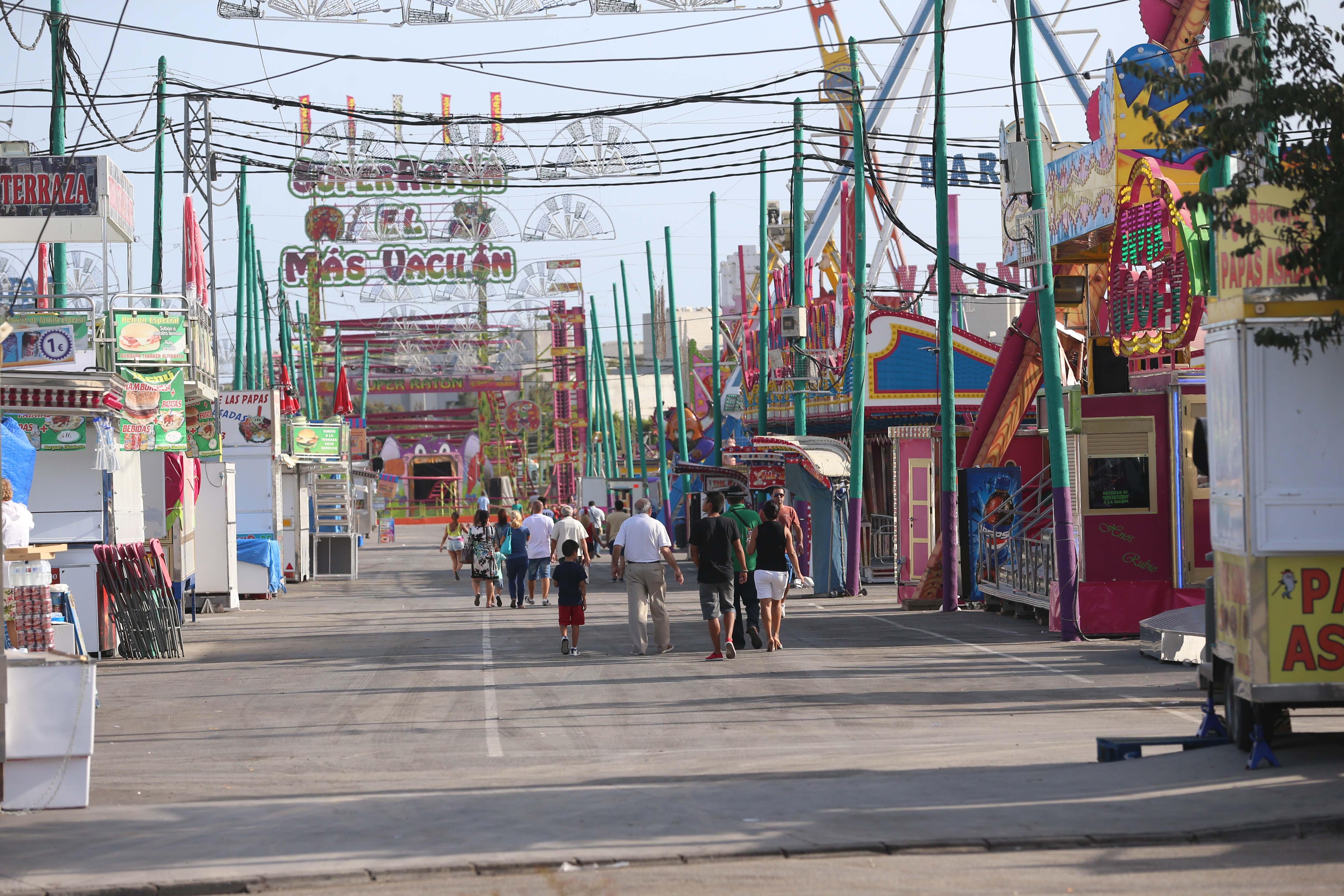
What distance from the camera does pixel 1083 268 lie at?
2377cm

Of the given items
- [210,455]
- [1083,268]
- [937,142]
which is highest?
[937,142]

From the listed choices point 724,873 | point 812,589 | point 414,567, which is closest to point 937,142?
point 812,589

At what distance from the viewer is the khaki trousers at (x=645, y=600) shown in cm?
1689

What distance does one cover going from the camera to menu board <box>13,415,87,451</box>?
17312 millimetres

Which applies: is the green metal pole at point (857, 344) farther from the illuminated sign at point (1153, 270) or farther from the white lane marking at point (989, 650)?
the illuminated sign at point (1153, 270)

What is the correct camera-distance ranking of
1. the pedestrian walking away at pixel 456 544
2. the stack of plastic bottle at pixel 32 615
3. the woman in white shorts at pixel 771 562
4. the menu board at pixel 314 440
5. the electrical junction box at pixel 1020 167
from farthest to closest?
the menu board at pixel 314 440, the pedestrian walking away at pixel 456 544, the electrical junction box at pixel 1020 167, the woman in white shorts at pixel 771 562, the stack of plastic bottle at pixel 32 615

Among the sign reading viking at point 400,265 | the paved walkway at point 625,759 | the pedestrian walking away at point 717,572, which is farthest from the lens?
the sign reading viking at point 400,265

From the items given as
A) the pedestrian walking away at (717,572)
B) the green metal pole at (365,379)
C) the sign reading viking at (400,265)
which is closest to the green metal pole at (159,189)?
the pedestrian walking away at (717,572)

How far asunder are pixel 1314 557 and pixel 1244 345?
1300 millimetres

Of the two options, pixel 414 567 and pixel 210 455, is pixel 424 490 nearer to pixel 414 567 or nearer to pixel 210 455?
pixel 414 567

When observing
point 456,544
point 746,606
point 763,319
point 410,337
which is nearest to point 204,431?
point 456,544

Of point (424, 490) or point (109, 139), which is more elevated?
point (109, 139)

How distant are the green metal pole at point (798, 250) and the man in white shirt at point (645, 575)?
13.5 meters

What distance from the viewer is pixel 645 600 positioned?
56.2 feet
